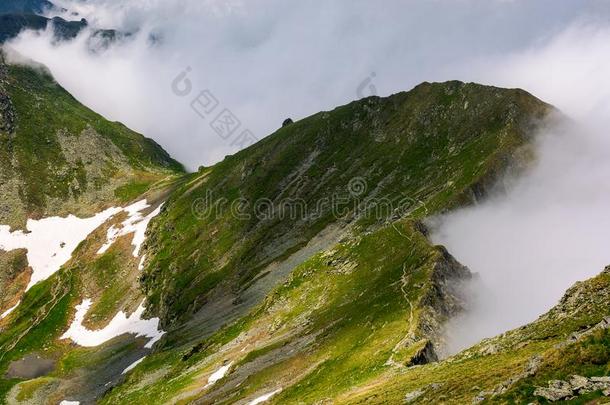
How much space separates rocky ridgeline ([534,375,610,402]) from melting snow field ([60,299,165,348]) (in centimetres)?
13876

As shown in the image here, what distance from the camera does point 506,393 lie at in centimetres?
3175

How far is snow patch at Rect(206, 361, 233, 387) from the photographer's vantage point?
96800 millimetres

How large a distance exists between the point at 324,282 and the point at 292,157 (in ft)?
318

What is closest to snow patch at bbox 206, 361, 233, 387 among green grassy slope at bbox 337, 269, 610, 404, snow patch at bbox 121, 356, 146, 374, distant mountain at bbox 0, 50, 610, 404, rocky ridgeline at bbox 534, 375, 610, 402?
distant mountain at bbox 0, 50, 610, 404

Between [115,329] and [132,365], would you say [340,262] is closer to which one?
[132,365]

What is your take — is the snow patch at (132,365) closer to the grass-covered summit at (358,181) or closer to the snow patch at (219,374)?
the grass-covered summit at (358,181)

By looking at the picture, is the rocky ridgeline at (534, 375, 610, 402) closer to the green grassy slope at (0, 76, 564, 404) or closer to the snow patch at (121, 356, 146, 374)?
the green grassy slope at (0, 76, 564, 404)

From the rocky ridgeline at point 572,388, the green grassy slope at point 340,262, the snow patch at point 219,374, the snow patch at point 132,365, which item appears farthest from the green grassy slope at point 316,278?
the rocky ridgeline at point 572,388

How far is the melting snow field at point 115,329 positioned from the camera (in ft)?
534

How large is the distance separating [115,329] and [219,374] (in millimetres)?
82780

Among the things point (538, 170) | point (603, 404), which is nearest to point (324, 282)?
point (538, 170)

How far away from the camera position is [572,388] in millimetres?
28719

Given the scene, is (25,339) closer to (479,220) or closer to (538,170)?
(479,220)

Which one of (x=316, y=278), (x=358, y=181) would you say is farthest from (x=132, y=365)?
(x=358, y=181)
